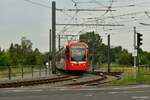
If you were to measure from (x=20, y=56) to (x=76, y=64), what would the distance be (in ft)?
246

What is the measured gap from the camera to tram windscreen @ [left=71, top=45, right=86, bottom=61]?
50.9 m

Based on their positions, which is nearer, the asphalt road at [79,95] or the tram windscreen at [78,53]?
the asphalt road at [79,95]

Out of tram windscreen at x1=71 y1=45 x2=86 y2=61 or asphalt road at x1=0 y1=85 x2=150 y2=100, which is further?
tram windscreen at x1=71 y1=45 x2=86 y2=61

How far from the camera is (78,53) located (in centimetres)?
5109

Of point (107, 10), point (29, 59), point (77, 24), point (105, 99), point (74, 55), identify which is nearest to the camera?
point (105, 99)

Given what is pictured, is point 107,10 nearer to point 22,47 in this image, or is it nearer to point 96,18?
point 96,18

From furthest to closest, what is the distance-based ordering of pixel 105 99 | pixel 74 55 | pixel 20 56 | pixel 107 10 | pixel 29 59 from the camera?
pixel 20 56 < pixel 29 59 < pixel 74 55 < pixel 107 10 < pixel 105 99

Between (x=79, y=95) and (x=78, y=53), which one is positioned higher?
(x=78, y=53)

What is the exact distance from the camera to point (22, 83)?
35.5 m

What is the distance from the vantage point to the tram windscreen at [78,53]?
5086 centimetres

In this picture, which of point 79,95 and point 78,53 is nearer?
point 79,95

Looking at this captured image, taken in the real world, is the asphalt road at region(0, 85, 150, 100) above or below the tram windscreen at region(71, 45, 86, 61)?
below

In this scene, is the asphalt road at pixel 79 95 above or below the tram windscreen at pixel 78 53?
below

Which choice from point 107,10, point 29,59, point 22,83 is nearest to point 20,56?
point 29,59
